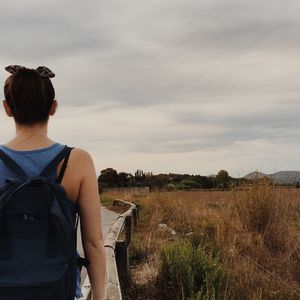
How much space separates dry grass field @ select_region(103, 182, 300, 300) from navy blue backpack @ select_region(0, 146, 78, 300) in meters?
3.12

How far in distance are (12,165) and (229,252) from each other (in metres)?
6.16

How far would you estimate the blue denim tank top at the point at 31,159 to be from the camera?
8.48 feet

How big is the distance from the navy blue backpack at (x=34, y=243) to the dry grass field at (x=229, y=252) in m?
3.12

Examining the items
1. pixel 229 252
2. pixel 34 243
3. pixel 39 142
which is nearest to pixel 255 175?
pixel 229 252

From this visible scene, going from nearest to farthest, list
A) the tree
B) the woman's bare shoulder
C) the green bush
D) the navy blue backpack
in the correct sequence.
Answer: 1. the navy blue backpack
2. the woman's bare shoulder
3. the green bush
4. the tree

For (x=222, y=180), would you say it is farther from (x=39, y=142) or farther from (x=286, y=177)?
(x=39, y=142)

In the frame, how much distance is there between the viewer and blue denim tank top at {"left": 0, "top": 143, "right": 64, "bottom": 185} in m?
2.59

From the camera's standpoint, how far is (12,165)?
8.50 feet

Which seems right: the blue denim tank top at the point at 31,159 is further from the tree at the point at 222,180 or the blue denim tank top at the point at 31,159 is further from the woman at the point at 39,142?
the tree at the point at 222,180

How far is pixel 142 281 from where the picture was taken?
716cm

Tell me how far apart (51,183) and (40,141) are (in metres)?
0.28

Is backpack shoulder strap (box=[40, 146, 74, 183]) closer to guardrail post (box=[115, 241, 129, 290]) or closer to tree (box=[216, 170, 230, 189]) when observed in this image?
guardrail post (box=[115, 241, 129, 290])

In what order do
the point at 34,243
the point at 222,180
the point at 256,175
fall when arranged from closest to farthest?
the point at 34,243 < the point at 256,175 < the point at 222,180

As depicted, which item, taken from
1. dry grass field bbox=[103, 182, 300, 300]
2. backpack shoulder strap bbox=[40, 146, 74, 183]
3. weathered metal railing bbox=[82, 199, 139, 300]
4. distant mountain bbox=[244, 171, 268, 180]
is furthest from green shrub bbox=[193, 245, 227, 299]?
distant mountain bbox=[244, 171, 268, 180]
